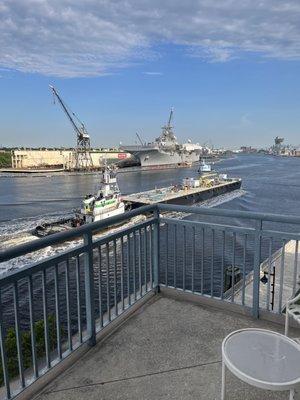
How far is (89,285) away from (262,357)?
166cm

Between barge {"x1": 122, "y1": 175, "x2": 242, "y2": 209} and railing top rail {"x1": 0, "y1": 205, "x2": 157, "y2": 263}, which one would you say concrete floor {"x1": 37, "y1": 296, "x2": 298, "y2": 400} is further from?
barge {"x1": 122, "y1": 175, "x2": 242, "y2": 209}

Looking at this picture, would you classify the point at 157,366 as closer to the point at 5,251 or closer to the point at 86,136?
the point at 5,251

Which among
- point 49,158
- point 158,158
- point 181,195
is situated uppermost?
point 158,158

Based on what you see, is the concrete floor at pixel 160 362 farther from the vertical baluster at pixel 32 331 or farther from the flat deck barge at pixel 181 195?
the flat deck barge at pixel 181 195

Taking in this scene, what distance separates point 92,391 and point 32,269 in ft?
3.65

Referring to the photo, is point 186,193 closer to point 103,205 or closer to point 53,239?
point 103,205

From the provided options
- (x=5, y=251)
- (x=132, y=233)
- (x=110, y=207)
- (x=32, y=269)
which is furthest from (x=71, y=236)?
(x=110, y=207)

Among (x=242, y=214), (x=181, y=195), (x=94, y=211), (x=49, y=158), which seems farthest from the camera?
(x=49, y=158)

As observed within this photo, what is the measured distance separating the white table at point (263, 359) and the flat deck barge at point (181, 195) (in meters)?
36.9

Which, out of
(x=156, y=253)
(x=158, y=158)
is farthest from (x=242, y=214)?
(x=158, y=158)

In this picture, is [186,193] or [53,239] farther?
[186,193]

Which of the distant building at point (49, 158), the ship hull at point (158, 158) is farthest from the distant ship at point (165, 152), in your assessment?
the distant building at point (49, 158)

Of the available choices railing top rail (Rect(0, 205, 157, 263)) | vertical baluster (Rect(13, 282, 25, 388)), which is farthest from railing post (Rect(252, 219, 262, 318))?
vertical baluster (Rect(13, 282, 25, 388))

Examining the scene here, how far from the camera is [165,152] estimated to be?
114 metres
